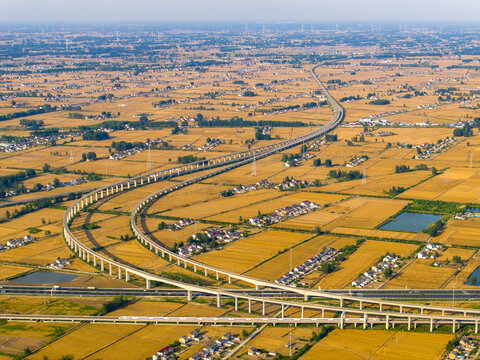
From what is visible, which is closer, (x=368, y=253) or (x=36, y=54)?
(x=368, y=253)

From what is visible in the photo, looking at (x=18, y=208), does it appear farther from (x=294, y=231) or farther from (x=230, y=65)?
(x=230, y=65)

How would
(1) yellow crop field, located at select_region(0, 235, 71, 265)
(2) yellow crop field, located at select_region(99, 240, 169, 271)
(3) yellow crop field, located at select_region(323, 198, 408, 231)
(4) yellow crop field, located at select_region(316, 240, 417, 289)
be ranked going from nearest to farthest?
(4) yellow crop field, located at select_region(316, 240, 417, 289), (2) yellow crop field, located at select_region(99, 240, 169, 271), (1) yellow crop field, located at select_region(0, 235, 71, 265), (3) yellow crop field, located at select_region(323, 198, 408, 231)

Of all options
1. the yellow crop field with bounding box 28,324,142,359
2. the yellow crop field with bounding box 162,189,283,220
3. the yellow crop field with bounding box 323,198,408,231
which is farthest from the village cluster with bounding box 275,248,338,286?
the yellow crop field with bounding box 162,189,283,220

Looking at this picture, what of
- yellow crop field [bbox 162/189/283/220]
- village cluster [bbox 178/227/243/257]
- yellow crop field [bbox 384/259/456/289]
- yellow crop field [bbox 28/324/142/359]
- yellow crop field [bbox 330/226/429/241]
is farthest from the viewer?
yellow crop field [bbox 162/189/283/220]

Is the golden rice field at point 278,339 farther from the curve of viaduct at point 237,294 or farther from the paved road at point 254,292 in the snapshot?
the paved road at point 254,292

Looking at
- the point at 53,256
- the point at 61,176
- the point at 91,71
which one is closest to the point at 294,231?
the point at 53,256

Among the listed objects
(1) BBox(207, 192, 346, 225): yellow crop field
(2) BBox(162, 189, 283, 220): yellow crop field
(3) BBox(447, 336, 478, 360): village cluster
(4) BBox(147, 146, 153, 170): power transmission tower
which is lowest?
(4) BBox(147, 146, 153, 170): power transmission tower

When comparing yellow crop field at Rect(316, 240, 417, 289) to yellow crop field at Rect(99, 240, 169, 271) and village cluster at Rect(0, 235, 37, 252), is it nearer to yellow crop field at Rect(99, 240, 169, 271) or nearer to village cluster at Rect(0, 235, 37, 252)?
yellow crop field at Rect(99, 240, 169, 271)
